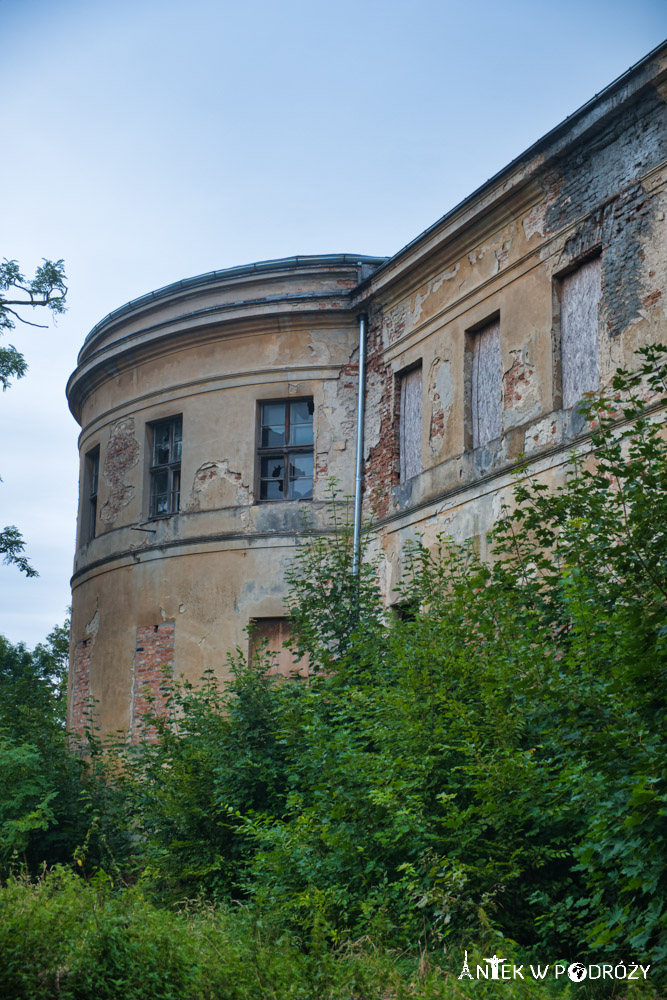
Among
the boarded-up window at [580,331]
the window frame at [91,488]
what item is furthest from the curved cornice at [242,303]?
the boarded-up window at [580,331]

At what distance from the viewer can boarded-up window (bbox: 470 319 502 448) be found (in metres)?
11.4

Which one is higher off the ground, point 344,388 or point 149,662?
point 344,388

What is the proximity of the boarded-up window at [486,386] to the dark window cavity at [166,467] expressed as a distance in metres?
5.06

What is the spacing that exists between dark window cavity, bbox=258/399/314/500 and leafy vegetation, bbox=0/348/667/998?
4883 mm

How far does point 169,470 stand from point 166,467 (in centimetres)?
6

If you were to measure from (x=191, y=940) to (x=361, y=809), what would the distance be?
1.54m

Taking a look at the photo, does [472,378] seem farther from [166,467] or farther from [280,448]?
[166,467]

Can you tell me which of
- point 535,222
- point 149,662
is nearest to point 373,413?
point 535,222

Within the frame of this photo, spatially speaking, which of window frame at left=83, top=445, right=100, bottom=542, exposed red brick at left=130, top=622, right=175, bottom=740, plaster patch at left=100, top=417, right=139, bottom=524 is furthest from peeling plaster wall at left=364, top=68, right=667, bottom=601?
window frame at left=83, top=445, right=100, bottom=542

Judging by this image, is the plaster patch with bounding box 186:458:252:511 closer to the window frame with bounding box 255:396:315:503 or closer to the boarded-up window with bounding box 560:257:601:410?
the window frame with bounding box 255:396:315:503

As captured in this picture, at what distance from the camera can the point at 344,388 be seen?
14.1 meters

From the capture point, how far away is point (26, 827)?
1067 cm

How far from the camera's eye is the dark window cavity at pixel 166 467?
49.4ft

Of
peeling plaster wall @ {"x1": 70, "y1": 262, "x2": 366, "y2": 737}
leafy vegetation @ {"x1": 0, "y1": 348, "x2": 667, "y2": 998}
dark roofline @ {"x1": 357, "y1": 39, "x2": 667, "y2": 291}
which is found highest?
dark roofline @ {"x1": 357, "y1": 39, "x2": 667, "y2": 291}
